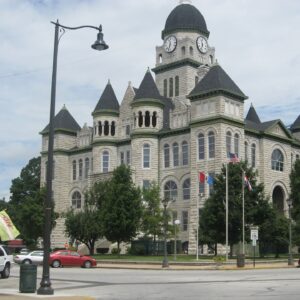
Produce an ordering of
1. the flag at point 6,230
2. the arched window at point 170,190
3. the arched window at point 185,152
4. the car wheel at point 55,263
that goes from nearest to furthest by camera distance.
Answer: the flag at point 6,230, the car wheel at point 55,263, the arched window at point 185,152, the arched window at point 170,190

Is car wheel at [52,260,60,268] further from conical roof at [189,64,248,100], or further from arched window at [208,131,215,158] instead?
conical roof at [189,64,248,100]

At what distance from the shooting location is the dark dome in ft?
290

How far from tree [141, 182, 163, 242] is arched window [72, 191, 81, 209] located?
21099 mm

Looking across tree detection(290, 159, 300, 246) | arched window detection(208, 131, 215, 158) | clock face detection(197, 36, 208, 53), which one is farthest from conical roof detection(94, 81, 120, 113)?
tree detection(290, 159, 300, 246)

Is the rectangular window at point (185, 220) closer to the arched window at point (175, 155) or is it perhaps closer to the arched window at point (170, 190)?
the arched window at point (170, 190)

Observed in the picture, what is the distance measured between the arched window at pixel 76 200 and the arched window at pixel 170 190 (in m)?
16.8

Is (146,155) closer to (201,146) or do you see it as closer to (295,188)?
(201,146)

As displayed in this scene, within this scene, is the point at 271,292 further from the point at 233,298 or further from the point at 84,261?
the point at 84,261

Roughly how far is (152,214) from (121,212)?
5.30 metres

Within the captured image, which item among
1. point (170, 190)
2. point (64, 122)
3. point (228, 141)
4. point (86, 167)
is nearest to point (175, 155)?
point (170, 190)

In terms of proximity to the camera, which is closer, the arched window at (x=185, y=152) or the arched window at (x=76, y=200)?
the arched window at (x=185, y=152)

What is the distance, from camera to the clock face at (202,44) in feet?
289

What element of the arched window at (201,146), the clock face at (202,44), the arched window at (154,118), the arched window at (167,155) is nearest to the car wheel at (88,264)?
the arched window at (201,146)

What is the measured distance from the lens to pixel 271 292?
20969 mm
